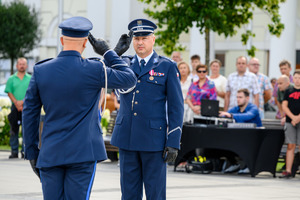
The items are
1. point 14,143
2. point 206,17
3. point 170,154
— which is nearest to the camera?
point 170,154

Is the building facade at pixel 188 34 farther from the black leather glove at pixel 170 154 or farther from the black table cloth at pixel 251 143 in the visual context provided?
the black leather glove at pixel 170 154

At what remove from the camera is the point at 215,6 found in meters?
17.7

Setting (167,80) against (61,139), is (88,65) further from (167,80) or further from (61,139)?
(167,80)

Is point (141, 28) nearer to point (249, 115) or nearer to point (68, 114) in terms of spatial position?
point (68, 114)

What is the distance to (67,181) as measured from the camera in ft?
16.5

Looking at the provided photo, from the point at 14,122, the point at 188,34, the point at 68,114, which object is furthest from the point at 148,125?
the point at 188,34

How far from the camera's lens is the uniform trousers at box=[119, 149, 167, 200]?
6.29 m

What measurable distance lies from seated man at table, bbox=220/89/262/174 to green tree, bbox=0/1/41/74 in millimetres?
25689

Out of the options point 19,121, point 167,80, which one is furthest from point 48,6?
point 167,80

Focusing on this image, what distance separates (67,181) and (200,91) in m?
8.71

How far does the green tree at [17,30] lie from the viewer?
37562 mm

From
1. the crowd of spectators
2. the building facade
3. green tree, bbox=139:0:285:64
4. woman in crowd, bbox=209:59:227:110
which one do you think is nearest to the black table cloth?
the crowd of spectators

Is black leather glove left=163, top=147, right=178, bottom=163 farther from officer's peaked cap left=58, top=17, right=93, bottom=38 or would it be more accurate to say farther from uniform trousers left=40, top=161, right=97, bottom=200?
officer's peaked cap left=58, top=17, right=93, bottom=38

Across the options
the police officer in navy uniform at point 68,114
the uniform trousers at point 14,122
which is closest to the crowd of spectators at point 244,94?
the uniform trousers at point 14,122
